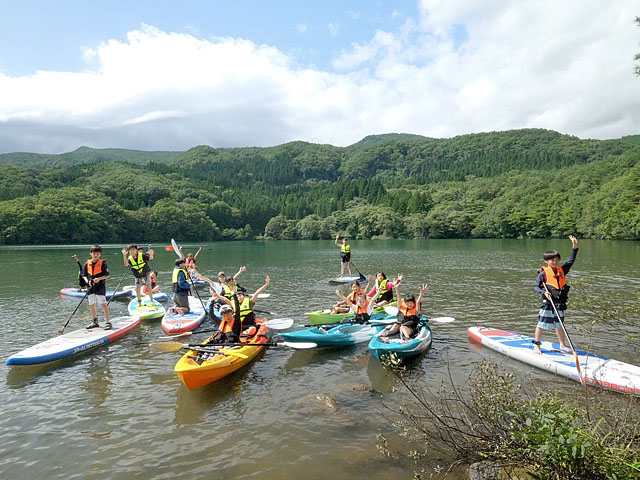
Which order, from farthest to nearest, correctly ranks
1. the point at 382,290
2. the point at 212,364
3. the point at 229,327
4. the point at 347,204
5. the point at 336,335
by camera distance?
the point at 347,204
the point at 382,290
the point at 336,335
the point at 229,327
the point at 212,364

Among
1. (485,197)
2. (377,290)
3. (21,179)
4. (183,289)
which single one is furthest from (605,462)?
(21,179)

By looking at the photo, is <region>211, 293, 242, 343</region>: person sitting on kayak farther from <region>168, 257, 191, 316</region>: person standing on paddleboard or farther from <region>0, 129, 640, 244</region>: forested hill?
<region>0, 129, 640, 244</region>: forested hill

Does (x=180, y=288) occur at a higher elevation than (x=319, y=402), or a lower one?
higher

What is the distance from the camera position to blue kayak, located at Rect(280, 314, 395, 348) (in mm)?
10633

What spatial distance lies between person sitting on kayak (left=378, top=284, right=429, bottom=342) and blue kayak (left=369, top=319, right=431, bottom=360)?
0.58ft

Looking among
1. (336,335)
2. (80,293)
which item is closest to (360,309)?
(336,335)

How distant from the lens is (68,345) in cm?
1039

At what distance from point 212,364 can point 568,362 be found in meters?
7.68

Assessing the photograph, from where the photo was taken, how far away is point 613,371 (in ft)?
26.2

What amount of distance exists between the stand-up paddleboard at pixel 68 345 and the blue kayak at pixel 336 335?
17.5 ft

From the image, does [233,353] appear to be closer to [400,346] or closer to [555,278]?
[400,346]

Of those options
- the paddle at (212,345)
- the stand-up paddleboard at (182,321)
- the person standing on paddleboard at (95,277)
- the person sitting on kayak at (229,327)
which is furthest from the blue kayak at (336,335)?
the person standing on paddleboard at (95,277)

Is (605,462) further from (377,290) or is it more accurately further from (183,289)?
(183,289)

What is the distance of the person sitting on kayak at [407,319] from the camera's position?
1049cm
